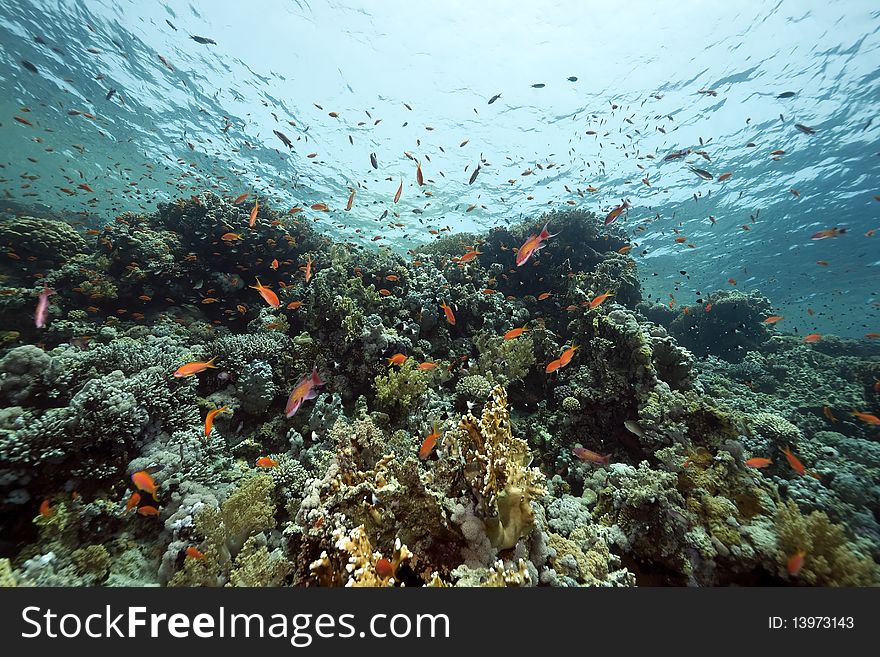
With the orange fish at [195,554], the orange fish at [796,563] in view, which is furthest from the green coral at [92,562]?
the orange fish at [796,563]

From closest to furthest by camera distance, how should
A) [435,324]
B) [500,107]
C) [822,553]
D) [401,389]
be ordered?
[822,553]
[401,389]
[435,324]
[500,107]

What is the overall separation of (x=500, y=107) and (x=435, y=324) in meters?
15.9

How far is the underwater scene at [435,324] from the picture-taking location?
3373mm

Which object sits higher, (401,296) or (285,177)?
(285,177)

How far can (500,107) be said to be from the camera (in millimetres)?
17547

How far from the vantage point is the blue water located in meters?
14.0

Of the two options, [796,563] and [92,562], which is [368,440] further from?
[796,563]

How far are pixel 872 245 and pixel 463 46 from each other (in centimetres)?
3177

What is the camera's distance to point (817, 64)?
13258mm

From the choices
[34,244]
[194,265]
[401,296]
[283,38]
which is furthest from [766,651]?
[283,38]

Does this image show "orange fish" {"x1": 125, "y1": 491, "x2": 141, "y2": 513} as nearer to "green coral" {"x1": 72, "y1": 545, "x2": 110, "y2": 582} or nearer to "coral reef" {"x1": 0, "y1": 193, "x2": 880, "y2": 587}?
"coral reef" {"x1": 0, "y1": 193, "x2": 880, "y2": 587}

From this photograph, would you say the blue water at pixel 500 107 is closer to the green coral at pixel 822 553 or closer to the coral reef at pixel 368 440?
the coral reef at pixel 368 440

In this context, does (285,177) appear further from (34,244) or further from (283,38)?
(34,244)

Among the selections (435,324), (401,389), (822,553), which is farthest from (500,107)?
(822,553)
